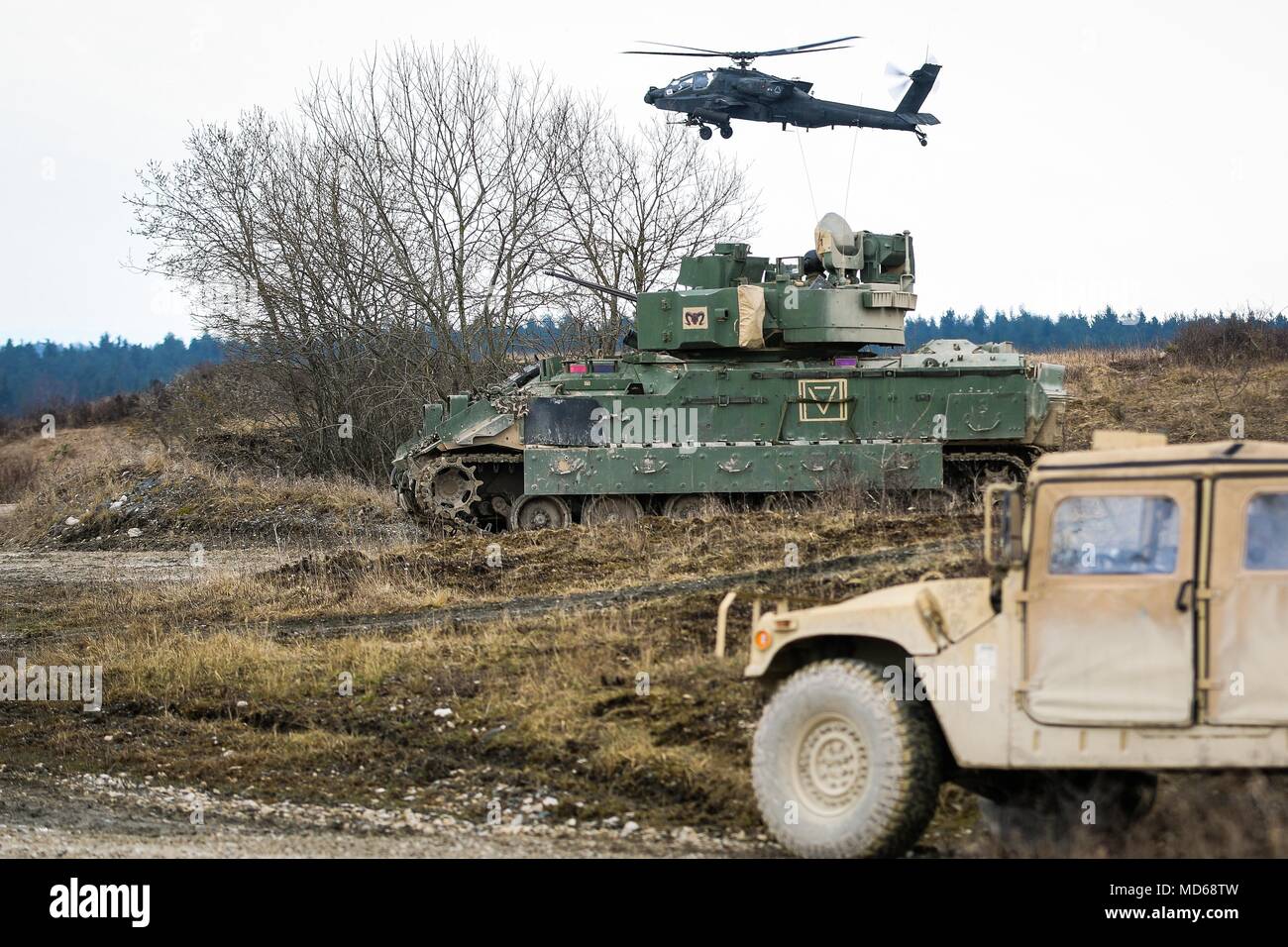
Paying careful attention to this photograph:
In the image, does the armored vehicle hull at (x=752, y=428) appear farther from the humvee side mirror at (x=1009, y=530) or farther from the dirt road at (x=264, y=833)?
the humvee side mirror at (x=1009, y=530)

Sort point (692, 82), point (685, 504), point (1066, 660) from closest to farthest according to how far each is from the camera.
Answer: point (1066, 660), point (685, 504), point (692, 82)

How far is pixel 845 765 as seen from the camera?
705 cm

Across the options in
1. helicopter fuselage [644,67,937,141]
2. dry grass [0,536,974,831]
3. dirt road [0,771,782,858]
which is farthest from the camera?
helicopter fuselage [644,67,937,141]

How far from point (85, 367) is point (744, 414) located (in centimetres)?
9464

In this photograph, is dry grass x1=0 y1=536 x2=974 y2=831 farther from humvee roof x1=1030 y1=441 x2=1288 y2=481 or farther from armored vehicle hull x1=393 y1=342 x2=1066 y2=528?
armored vehicle hull x1=393 y1=342 x2=1066 y2=528

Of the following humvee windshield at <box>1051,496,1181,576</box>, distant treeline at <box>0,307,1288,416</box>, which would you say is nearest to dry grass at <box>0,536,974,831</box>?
humvee windshield at <box>1051,496,1181,576</box>

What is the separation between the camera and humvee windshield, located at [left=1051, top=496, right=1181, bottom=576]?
21.7 feet

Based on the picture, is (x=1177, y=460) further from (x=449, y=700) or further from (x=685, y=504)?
(x=685, y=504)

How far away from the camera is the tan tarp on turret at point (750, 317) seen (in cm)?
2016

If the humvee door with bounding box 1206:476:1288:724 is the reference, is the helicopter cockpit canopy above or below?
above

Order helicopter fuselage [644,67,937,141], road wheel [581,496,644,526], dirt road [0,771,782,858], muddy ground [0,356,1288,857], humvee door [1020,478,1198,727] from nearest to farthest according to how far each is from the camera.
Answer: humvee door [1020,478,1198,727] → dirt road [0,771,782,858] → muddy ground [0,356,1288,857] → road wheel [581,496,644,526] → helicopter fuselage [644,67,937,141]

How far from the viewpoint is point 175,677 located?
1227 centimetres

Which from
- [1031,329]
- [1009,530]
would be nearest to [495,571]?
[1009,530]

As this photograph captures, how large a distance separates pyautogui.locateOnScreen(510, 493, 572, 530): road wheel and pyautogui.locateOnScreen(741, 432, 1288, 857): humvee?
13.4 metres
